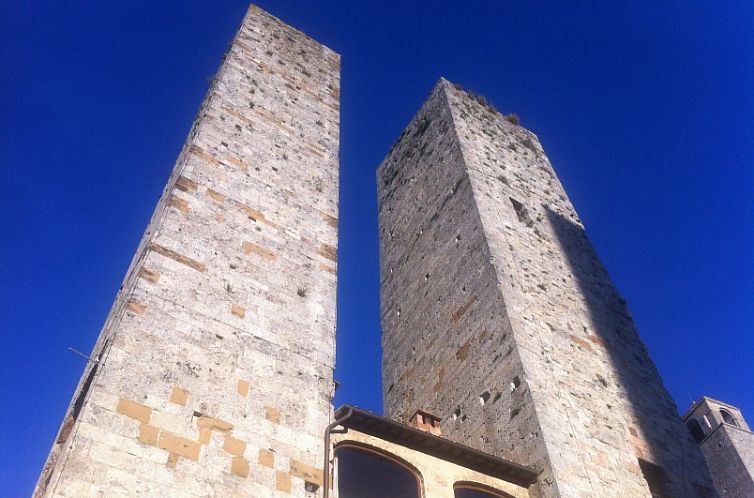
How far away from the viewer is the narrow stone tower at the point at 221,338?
4957 mm

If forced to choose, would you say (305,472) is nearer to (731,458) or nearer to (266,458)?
(266,458)

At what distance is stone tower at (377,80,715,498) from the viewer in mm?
8859

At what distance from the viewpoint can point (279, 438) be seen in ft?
18.8

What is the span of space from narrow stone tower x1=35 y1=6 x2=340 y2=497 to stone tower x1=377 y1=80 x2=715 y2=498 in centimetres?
302

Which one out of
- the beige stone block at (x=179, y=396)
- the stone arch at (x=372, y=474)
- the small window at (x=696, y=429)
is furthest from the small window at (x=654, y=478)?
the small window at (x=696, y=429)

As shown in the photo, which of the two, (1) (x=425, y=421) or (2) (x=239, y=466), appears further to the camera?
(1) (x=425, y=421)

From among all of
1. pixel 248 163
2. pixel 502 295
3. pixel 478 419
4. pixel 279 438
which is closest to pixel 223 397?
pixel 279 438

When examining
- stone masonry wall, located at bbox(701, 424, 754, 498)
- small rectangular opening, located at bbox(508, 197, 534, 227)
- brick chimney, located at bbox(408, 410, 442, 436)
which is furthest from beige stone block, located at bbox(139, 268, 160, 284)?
stone masonry wall, located at bbox(701, 424, 754, 498)

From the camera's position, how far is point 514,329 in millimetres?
9680

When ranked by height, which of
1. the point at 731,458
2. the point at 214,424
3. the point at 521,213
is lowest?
the point at 214,424

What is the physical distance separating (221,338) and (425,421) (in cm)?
372

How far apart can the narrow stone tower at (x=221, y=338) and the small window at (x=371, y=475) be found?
0.99 meters

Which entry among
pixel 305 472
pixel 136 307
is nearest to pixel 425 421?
pixel 305 472

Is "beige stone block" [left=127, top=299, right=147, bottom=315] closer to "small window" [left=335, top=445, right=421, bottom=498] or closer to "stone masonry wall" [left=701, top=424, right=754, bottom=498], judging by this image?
"small window" [left=335, top=445, right=421, bottom=498]
